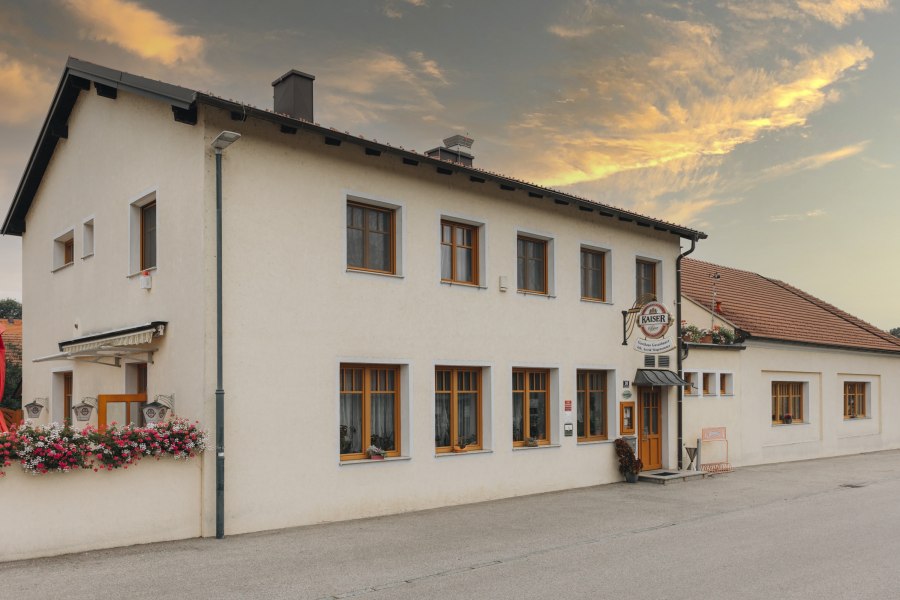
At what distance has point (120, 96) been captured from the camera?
564 inches

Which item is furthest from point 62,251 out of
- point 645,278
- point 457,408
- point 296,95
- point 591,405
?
point 645,278

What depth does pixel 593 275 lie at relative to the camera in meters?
18.3

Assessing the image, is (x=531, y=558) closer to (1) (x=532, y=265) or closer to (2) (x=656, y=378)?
(1) (x=532, y=265)

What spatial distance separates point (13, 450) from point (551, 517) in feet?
25.6

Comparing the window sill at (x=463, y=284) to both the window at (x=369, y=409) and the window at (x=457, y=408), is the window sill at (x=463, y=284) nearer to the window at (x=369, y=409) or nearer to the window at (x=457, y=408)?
the window at (x=457, y=408)

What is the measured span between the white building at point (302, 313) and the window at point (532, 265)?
0.22 ft

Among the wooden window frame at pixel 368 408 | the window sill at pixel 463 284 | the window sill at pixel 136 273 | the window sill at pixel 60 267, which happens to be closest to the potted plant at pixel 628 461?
the window sill at pixel 463 284

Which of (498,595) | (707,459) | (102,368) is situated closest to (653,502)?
(707,459)

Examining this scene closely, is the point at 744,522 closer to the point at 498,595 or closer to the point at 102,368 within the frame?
the point at 498,595

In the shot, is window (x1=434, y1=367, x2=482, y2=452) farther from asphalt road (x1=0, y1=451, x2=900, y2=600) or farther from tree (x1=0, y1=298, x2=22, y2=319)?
tree (x1=0, y1=298, x2=22, y2=319)

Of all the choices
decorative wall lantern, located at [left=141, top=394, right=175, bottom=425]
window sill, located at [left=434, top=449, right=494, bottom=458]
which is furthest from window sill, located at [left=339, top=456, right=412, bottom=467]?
decorative wall lantern, located at [left=141, top=394, right=175, bottom=425]

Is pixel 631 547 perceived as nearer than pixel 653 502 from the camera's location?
Yes

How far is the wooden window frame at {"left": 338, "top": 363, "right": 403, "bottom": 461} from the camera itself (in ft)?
44.1

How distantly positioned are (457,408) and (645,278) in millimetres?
6835
